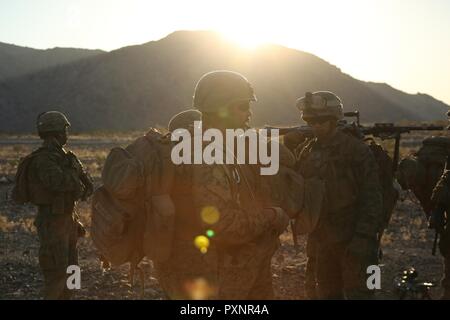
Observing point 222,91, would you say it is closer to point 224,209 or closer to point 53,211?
point 224,209

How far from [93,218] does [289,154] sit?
1238mm

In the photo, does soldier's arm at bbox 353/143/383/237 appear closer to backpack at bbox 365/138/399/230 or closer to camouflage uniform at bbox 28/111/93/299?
backpack at bbox 365/138/399/230

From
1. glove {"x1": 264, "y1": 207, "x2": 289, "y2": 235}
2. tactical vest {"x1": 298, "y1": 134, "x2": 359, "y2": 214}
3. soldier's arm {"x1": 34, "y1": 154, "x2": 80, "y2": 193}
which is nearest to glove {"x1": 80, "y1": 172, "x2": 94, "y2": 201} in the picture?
soldier's arm {"x1": 34, "y1": 154, "x2": 80, "y2": 193}

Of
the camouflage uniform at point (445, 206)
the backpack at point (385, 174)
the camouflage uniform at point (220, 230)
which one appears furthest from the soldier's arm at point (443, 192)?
the camouflage uniform at point (220, 230)

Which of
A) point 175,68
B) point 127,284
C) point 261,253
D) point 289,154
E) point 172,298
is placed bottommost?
point 127,284

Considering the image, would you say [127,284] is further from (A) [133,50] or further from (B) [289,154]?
(A) [133,50]

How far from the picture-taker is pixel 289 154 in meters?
3.69

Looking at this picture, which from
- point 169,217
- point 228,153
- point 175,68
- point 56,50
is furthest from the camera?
point 56,50

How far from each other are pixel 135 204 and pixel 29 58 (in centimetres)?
14789

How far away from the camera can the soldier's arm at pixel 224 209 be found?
3.36m

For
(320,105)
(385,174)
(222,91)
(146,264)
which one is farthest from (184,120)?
(146,264)

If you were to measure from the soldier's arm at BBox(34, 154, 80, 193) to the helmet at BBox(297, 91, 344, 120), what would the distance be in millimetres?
2740

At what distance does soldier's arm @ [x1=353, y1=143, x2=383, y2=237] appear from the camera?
5723mm

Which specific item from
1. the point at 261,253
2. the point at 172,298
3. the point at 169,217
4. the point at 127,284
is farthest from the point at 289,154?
the point at 127,284
